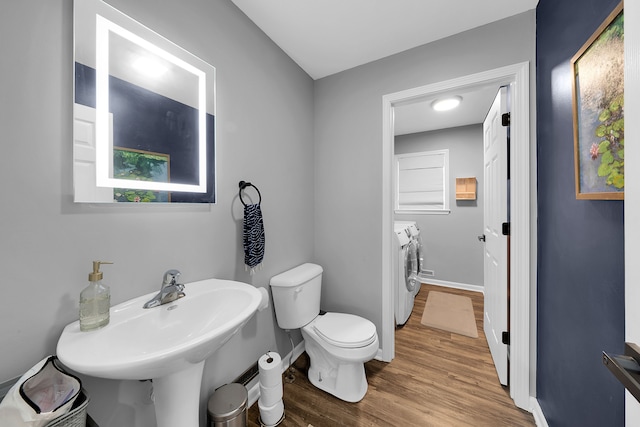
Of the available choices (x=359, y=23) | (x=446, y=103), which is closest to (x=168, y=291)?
(x=359, y=23)

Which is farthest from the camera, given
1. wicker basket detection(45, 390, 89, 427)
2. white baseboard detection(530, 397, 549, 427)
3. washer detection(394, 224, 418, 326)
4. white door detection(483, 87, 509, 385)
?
washer detection(394, 224, 418, 326)

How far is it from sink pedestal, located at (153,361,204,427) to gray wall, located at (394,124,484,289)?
3.51m

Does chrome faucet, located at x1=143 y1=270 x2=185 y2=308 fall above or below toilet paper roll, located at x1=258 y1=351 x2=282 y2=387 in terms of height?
above

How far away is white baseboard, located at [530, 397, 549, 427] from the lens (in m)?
1.29

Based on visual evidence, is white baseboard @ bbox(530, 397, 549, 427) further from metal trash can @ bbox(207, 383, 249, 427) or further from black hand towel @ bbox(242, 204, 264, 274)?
black hand towel @ bbox(242, 204, 264, 274)

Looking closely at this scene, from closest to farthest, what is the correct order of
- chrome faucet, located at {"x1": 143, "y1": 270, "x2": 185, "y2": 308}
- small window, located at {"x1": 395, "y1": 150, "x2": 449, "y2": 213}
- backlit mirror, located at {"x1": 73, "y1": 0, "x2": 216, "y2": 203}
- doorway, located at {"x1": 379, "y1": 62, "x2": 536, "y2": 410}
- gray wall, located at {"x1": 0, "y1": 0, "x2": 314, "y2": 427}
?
gray wall, located at {"x1": 0, "y1": 0, "x2": 314, "y2": 427}, backlit mirror, located at {"x1": 73, "y1": 0, "x2": 216, "y2": 203}, chrome faucet, located at {"x1": 143, "y1": 270, "x2": 185, "y2": 308}, doorway, located at {"x1": 379, "y1": 62, "x2": 536, "y2": 410}, small window, located at {"x1": 395, "y1": 150, "x2": 449, "y2": 213}

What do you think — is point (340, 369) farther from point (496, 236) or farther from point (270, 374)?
point (496, 236)

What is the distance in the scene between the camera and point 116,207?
893 millimetres

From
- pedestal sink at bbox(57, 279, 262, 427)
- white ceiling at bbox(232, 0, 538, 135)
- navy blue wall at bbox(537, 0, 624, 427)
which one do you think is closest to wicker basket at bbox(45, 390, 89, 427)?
pedestal sink at bbox(57, 279, 262, 427)

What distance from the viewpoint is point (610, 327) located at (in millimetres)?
768

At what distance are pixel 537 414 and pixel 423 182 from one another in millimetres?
2864

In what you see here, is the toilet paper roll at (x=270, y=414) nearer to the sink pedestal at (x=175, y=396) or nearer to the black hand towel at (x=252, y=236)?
the sink pedestal at (x=175, y=396)

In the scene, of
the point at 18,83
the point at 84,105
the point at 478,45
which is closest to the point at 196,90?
the point at 84,105

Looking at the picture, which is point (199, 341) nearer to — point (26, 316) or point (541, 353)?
point (26, 316)
